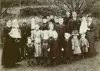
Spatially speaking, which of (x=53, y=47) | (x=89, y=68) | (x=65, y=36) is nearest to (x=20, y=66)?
(x=53, y=47)

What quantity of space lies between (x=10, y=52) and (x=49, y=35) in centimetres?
64

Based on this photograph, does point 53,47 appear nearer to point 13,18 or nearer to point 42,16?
point 42,16

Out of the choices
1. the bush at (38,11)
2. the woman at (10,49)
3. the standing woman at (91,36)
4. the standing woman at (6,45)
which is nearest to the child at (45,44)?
the bush at (38,11)

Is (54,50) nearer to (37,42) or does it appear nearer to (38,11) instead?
(37,42)

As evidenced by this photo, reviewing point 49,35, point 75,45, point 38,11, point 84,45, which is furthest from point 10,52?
point 84,45

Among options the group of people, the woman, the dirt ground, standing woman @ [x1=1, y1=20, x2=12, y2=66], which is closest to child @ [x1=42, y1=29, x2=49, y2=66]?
the group of people

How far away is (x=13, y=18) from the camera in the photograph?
3.43m

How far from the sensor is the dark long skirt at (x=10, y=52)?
340 centimetres

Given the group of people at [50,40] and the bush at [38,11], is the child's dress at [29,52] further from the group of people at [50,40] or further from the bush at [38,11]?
the bush at [38,11]

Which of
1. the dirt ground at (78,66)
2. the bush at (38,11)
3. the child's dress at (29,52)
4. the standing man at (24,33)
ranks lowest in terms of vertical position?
the dirt ground at (78,66)

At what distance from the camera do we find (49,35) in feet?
11.2

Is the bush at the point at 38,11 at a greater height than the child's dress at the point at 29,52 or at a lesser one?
greater

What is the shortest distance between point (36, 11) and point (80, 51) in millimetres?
902

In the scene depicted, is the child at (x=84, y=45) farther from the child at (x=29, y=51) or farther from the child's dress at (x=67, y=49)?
the child at (x=29, y=51)
